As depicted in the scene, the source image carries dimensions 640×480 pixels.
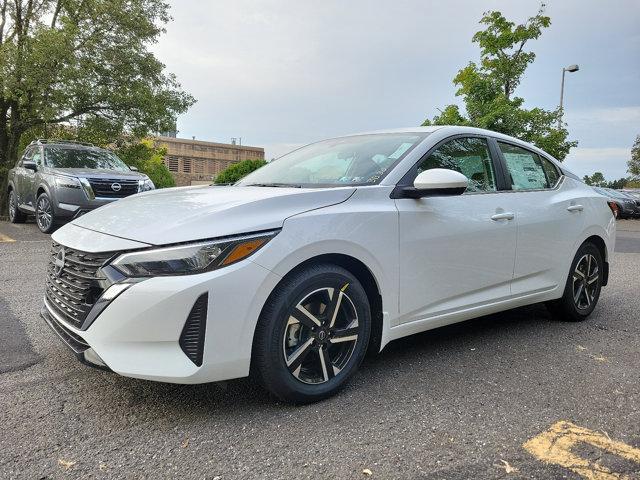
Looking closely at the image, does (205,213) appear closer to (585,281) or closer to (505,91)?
(585,281)

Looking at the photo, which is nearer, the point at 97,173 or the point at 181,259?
the point at 181,259

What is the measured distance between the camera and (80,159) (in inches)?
408

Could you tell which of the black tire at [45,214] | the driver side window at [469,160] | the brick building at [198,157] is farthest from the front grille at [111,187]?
the brick building at [198,157]

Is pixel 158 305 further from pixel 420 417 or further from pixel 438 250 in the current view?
pixel 438 250

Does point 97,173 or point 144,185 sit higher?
point 97,173

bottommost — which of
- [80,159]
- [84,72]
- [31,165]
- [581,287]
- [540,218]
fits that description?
[581,287]

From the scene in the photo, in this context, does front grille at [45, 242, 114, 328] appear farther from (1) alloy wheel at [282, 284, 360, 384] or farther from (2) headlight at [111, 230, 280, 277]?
(1) alloy wheel at [282, 284, 360, 384]

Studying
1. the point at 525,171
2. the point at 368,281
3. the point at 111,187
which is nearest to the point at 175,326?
the point at 368,281

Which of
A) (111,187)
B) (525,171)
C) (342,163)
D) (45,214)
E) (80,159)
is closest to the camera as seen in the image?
(342,163)

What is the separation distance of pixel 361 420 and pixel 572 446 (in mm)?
954

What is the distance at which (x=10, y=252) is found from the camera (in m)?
7.61

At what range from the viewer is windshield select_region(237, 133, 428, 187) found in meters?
3.30

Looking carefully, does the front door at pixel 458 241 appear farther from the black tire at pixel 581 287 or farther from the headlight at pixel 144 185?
the headlight at pixel 144 185

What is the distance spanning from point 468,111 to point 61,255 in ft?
61.4
